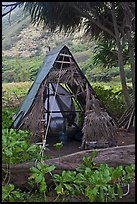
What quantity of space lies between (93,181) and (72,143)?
3.83 m

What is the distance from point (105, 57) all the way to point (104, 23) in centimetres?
100

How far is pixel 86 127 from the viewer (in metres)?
4.87

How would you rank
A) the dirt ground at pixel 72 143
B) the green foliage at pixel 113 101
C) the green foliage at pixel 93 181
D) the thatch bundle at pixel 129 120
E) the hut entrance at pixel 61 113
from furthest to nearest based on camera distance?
the green foliage at pixel 113 101
the thatch bundle at pixel 129 120
the hut entrance at pixel 61 113
the dirt ground at pixel 72 143
the green foliage at pixel 93 181

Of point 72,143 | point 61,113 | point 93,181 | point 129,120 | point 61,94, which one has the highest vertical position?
point 61,94

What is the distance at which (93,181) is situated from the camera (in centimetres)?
179

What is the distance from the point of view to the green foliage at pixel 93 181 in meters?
1.79

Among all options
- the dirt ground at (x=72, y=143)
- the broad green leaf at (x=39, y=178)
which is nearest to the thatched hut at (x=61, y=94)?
the dirt ground at (x=72, y=143)

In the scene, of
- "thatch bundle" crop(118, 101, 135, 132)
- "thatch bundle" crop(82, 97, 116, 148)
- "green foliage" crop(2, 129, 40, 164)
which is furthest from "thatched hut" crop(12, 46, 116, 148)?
"green foliage" crop(2, 129, 40, 164)

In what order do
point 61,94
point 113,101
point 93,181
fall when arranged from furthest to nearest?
point 113,101 → point 61,94 → point 93,181

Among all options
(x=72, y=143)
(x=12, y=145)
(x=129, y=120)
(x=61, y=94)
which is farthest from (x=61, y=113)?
(x=12, y=145)

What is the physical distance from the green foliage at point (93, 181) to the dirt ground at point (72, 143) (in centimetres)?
257

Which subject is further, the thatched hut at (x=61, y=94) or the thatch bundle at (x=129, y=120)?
the thatch bundle at (x=129, y=120)

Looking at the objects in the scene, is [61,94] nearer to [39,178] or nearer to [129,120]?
[129,120]

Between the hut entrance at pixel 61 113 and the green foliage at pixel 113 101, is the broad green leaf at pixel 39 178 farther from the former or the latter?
the green foliage at pixel 113 101
